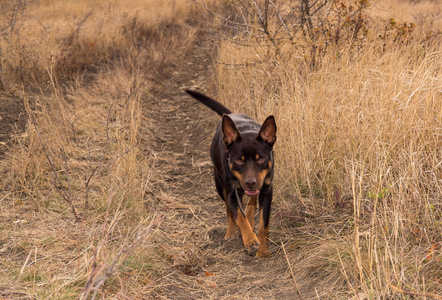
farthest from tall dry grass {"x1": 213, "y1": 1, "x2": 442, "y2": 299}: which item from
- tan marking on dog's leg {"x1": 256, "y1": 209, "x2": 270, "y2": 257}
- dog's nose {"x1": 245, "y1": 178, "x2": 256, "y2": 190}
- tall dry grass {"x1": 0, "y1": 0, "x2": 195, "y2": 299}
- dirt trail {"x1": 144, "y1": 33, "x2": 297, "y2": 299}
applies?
tall dry grass {"x1": 0, "y1": 0, "x2": 195, "y2": 299}

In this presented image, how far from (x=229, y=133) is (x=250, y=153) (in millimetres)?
262

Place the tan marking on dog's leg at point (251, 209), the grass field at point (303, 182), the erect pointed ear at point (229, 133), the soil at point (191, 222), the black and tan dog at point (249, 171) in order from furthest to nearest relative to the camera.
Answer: the tan marking on dog's leg at point (251, 209), the erect pointed ear at point (229, 133), the black and tan dog at point (249, 171), the soil at point (191, 222), the grass field at point (303, 182)

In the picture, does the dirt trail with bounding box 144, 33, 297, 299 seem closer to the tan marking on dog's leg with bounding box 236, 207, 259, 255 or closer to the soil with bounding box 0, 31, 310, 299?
the soil with bounding box 0, 31, 310, 299

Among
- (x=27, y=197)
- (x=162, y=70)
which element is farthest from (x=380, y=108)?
(x=162, y=70)

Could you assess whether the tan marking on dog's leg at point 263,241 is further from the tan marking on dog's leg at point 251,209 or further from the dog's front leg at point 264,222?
the tan marking on dog's leg at point 251,209

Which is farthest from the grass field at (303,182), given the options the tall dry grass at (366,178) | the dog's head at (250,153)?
the dog's head at (250,153)

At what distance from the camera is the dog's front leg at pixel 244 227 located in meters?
3.67

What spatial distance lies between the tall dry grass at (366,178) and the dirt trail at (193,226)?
34 cm

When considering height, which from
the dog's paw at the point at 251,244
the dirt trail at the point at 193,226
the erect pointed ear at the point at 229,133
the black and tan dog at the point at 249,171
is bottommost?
the dirt trail at the point at 193,226

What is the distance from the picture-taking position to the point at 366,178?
139 inches

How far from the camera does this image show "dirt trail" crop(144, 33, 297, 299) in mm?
3291

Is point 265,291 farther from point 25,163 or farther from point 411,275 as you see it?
point 25,163

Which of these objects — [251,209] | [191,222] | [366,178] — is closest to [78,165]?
[191,222]

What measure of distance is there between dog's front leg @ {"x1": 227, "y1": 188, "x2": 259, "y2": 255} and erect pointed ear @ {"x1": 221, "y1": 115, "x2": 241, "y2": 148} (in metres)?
0.42
